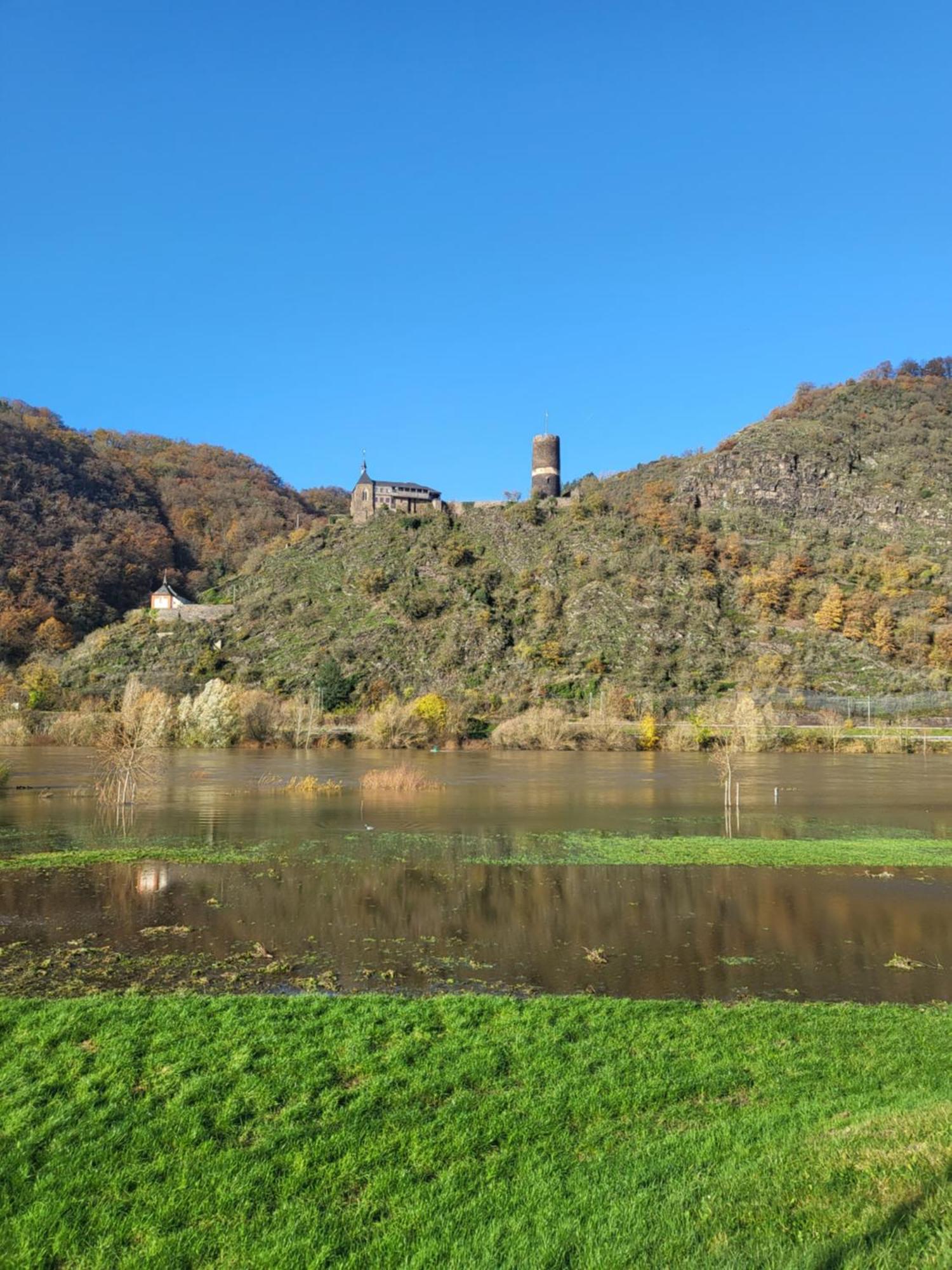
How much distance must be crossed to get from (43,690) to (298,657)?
75.0 ft

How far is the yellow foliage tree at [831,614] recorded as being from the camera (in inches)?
3351

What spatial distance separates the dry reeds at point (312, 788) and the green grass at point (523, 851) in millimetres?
10839

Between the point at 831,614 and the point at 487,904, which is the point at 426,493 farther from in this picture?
the point at 487,904

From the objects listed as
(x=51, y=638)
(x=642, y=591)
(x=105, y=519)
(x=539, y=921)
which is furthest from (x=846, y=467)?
(x=539, y=921)

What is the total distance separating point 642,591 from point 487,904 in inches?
3112

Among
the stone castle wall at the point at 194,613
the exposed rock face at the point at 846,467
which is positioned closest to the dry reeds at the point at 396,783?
the stone castle wall at the point at 194,613

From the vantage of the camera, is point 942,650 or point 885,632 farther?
point 885,632

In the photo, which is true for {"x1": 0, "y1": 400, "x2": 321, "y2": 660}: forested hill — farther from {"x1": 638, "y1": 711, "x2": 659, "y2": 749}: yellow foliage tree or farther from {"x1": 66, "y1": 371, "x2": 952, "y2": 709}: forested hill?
{"x1": 638, "y1": 711, "x2": 659, "y2": 749}: yellow foliage tree

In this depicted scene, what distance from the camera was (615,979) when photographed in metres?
11.2

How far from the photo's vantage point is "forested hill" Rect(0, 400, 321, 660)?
100938 millimetres

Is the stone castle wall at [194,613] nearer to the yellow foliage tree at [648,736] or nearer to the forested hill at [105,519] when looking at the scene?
A: the forested hill at [105,519]

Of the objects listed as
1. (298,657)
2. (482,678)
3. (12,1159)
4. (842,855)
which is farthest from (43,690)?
(12,1159)

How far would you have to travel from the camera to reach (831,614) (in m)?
85.4

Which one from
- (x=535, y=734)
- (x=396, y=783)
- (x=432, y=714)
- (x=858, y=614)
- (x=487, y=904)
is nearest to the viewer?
(x=487, y=904)
